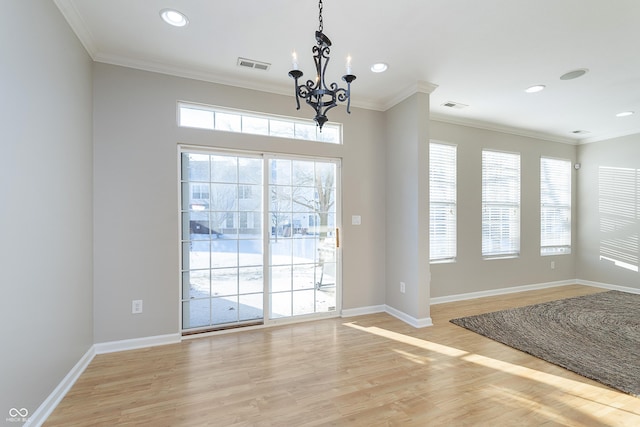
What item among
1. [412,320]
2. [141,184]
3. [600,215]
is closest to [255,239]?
[141,184]

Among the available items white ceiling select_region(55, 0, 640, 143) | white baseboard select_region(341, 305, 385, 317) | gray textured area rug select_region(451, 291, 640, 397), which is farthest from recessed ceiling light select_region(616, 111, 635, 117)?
white baseboard select_region(341, 305, 385, 317)

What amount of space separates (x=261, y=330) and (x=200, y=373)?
995 millimetres

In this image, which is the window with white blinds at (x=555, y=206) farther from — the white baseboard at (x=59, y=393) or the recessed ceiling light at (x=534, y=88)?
the white baseboard at (x=59, y=393)

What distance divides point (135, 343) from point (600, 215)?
796cm

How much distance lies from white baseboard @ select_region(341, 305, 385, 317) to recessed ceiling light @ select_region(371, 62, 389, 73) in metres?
3.01

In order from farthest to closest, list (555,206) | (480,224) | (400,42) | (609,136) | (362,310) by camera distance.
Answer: (555,206), (609,136), (480,224), (362,310), (400,42)

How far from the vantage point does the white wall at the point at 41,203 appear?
1534 mm

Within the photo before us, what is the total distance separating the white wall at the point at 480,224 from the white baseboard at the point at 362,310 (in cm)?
99

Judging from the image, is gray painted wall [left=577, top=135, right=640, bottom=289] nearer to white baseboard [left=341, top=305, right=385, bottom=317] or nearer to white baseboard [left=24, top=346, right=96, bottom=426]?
white baseboard [left=341, top=305, right=385, bottom=317]

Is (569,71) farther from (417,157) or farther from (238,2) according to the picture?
(238,2)

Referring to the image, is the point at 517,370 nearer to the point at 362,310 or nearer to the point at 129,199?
the point at 362,310

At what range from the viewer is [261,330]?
3.35 m

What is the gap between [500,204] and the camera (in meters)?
4.95

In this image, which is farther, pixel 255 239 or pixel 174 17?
pixel 255 239
